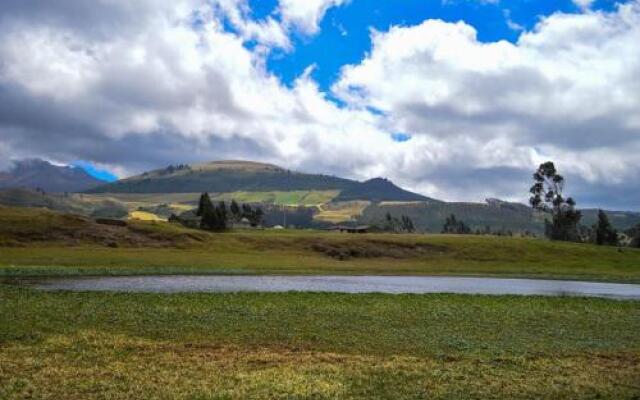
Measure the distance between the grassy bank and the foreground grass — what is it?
45541 millimetres

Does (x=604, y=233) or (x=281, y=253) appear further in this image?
(x=604, y=233)

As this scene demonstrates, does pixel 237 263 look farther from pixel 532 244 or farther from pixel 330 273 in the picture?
pixel 532 244

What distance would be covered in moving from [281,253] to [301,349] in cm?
10294

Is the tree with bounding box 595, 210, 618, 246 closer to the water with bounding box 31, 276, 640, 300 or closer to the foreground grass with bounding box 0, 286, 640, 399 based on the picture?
the water with bounding box 31, 276, 640, 300

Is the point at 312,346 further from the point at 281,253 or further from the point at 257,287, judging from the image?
the point at 281,253

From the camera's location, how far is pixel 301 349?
28.2 metres

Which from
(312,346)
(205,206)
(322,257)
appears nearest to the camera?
(312,346)

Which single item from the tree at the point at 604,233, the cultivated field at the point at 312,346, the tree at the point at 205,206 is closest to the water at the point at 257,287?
the cultivated field at the point at 312,346

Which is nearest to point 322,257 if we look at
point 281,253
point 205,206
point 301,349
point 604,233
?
point 281,253

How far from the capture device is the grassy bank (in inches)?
3840

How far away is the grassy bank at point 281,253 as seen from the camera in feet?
320

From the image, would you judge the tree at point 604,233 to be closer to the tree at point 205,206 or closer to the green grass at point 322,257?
the green grass at point 322,257

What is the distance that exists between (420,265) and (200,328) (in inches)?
3572

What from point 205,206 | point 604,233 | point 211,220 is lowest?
point 211,220
